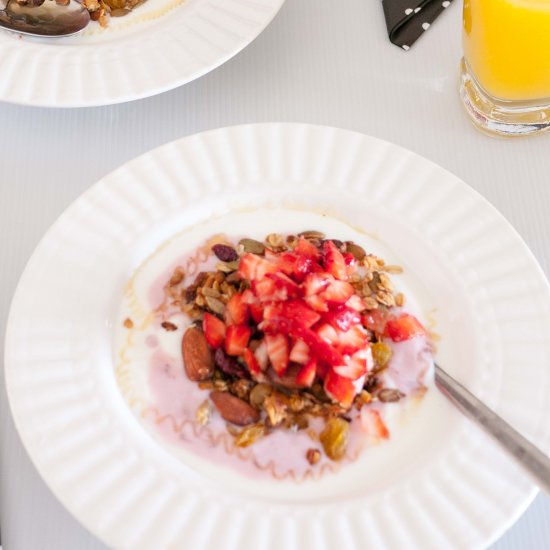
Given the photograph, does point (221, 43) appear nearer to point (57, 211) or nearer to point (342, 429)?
point (57, 211)

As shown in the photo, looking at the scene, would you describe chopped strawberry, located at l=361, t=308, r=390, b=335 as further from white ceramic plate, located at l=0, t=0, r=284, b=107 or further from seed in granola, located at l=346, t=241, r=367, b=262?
white ceramic plate, located at l=0, t=0, r=284, b=107

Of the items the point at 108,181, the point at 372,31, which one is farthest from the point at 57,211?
the point at 372,31

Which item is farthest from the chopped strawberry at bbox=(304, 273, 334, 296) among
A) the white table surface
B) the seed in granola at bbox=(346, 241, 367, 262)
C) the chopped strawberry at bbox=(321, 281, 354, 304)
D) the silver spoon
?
the silver spoon

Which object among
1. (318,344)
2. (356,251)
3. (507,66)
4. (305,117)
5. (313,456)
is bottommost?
(313,456)

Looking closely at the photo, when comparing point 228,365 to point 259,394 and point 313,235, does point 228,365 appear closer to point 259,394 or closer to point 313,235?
point 259,394

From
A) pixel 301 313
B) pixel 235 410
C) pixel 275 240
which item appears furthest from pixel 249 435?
pixel 275 240
